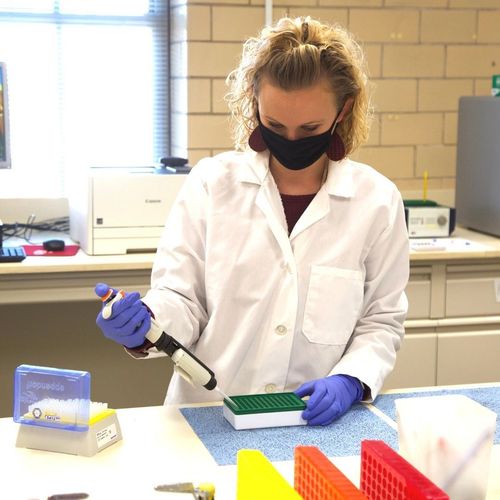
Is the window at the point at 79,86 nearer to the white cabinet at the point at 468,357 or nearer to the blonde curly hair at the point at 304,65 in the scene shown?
the white cabinet at the point at 468,357

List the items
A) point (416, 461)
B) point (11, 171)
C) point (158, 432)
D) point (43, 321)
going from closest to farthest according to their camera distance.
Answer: point (416, 461)
point (158, 432)
point (43, 321)
point (11, 171)

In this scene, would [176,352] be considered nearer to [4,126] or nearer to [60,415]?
[60,415]

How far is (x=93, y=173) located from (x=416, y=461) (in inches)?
74.5

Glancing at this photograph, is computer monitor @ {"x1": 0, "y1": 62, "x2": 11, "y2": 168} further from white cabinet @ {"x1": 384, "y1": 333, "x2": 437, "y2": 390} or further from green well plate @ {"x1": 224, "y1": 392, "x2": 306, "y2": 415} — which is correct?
green well plate @ {"x1": 224, "y1": 392, "x2": 306, "y2": 415}

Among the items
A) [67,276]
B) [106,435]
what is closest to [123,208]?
[67,276]

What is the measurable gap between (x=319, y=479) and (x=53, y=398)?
1.74ft

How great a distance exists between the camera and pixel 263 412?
152 centimetres

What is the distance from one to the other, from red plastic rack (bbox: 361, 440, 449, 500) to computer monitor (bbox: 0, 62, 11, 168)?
6.96 feet

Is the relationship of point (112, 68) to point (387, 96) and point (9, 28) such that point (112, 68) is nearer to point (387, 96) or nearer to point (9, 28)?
point (9, 28)

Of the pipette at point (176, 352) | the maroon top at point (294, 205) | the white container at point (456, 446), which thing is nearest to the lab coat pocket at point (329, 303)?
the maroon top at point (294, 205)

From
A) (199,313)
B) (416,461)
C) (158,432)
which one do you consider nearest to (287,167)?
(199,313)

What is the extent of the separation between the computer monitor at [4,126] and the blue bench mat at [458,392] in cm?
173

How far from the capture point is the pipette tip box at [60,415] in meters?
1.38

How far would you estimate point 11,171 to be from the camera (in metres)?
3.38
